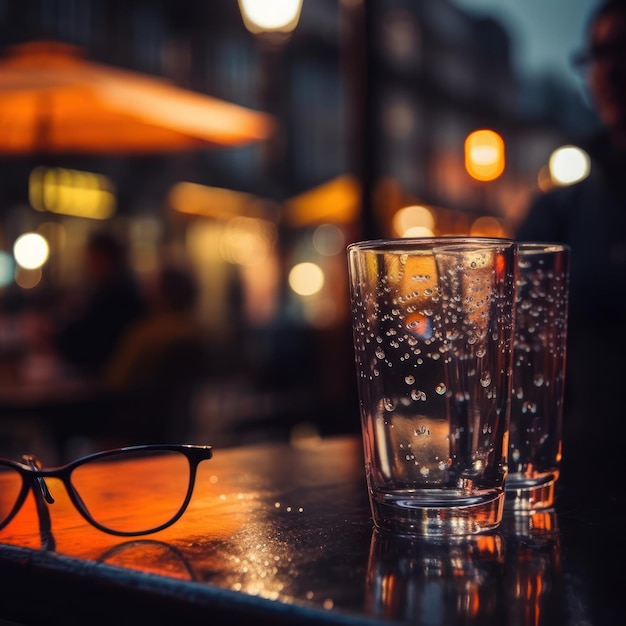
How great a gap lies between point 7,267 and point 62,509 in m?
11.0

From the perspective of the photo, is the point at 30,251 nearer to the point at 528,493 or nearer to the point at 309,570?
the point at 528,493

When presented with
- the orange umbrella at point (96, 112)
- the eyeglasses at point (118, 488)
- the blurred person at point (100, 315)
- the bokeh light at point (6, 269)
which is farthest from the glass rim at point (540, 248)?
the bokeh light at point (6, 269)

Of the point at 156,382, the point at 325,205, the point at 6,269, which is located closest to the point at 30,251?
the point at 6,269

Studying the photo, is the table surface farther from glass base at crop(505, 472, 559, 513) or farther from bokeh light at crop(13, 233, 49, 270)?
bokeh light at crop(13, 233, 49, 270)

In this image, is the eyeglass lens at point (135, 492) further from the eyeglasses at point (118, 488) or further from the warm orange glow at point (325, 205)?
the warm orange glow at point (325, 205)

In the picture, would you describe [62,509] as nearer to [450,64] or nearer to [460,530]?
[460,530]

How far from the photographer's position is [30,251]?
11000 mm

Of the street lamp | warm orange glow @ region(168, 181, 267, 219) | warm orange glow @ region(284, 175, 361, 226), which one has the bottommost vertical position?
warm orange glow @ region(284, 175, 361, 226)

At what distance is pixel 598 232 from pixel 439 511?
1291 millimetres

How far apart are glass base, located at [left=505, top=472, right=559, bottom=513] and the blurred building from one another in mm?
3547

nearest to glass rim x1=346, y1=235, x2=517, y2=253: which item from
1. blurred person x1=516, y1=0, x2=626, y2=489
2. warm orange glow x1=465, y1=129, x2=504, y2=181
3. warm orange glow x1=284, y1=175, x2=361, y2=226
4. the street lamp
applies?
blurred person x1=516, y1=0, x2=626, y2=489

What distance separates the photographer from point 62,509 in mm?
814

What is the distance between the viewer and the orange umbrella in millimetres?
4242

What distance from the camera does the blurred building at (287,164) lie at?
26.8ft
